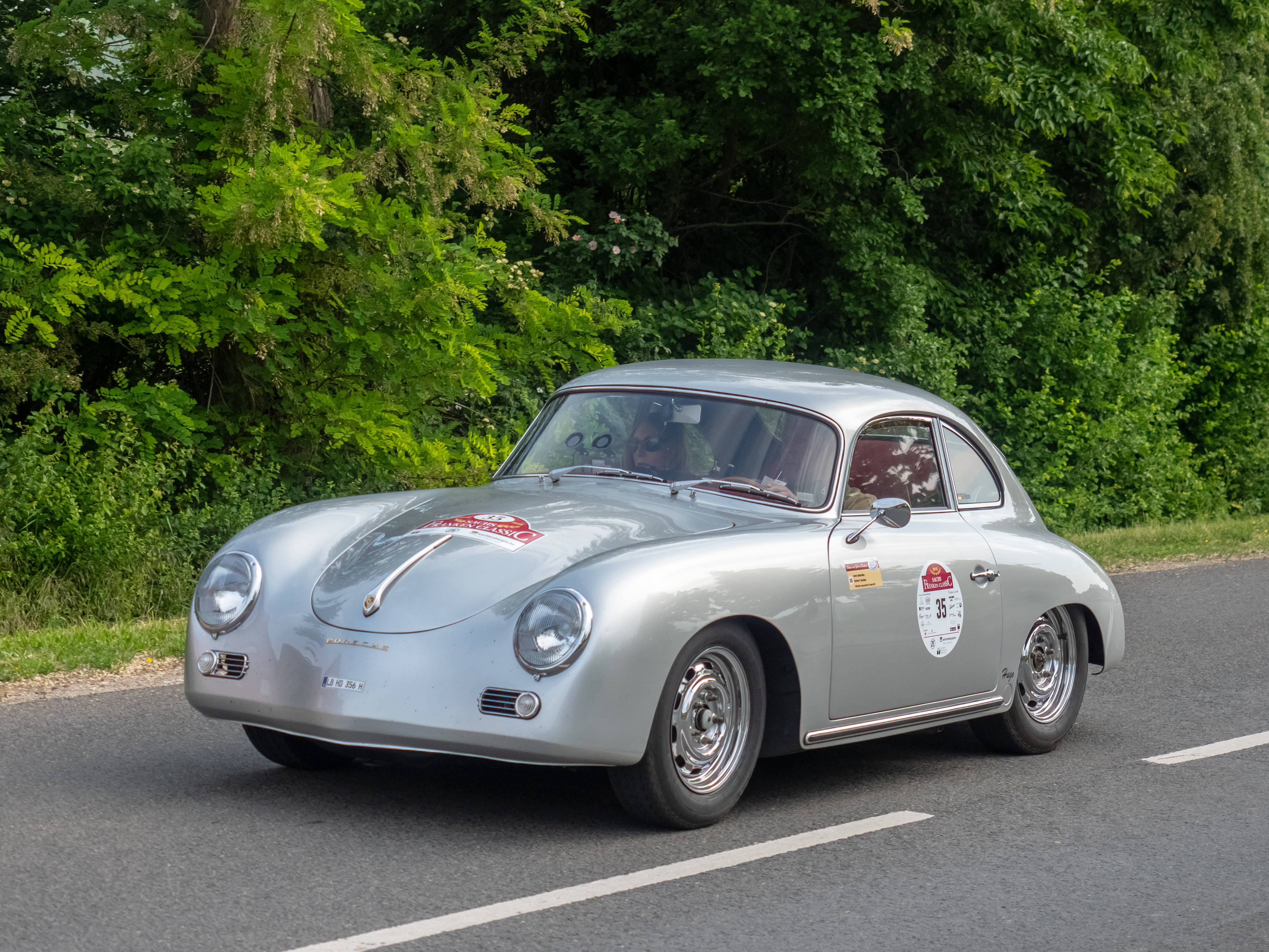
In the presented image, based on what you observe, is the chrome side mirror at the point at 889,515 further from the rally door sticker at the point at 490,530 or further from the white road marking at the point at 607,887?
the rally door sticker at the point at 490,530

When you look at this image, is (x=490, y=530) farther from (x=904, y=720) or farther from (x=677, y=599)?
(x=904, y=720)

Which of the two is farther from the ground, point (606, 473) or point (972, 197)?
point (972, 197)

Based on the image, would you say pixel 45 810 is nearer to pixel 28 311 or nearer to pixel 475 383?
pixel 28 311

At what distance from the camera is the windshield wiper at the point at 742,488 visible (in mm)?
5922

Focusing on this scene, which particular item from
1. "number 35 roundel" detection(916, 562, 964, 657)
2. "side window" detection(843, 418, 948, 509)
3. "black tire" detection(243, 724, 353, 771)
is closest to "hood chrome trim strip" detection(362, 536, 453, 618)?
"black tire" detection(243, 724, 353, 771)

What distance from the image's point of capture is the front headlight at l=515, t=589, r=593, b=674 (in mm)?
4773

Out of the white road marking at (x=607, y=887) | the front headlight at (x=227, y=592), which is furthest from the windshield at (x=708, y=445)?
the front headlight at (x=227, y=592)

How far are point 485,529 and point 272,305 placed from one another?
274 inches

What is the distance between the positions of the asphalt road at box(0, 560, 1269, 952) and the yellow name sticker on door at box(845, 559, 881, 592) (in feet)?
2.72

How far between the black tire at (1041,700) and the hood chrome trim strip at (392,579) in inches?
107

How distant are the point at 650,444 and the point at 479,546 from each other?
118 cm

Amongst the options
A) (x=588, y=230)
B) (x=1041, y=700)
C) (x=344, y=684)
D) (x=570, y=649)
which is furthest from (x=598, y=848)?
(x=588, y=230)

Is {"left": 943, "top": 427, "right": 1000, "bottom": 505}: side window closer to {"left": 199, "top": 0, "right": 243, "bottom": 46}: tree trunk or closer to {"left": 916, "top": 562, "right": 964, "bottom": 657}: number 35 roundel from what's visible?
{"left": 916, "top": 562, "right": 964, "bottom": 657}: number 35 roundel

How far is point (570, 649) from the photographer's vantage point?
4777 millimetres
